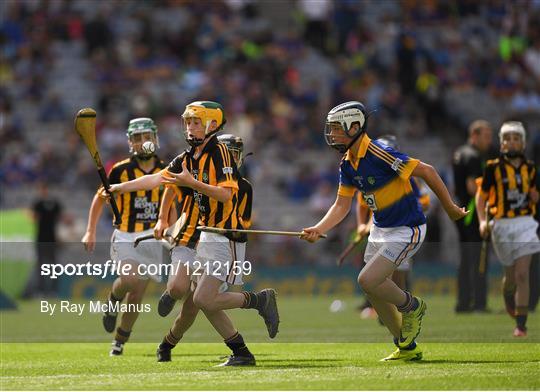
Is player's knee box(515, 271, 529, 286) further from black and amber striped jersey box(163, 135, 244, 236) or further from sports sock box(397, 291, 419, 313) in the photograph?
black and amber striped jersey box(163, 135, 244, 236)

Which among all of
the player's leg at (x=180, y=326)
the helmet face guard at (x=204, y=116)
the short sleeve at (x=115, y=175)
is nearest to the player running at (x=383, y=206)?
the helmet face guard at (x=204, y=116)

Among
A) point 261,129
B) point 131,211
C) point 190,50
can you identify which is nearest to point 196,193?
point 131,211

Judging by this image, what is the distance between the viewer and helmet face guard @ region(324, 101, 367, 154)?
11.1 meters

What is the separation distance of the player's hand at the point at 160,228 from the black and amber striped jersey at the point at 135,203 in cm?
110

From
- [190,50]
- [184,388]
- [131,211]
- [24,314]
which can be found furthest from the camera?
[190,50]

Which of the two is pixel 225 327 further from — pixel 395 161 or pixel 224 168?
pixel 395 161

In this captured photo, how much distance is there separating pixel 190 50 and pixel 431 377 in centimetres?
2059

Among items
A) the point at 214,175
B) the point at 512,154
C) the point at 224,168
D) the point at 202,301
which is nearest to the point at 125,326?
the point at 202,301

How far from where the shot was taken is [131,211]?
517 inches

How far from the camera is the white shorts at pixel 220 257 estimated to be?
1116cm

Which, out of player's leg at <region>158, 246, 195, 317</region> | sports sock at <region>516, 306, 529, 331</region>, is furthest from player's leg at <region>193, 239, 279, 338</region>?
sports sock at <region>516, 306, 529, 331</region>

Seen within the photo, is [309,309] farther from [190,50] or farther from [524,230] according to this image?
[190,50]

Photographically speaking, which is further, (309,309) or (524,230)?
(309,309)

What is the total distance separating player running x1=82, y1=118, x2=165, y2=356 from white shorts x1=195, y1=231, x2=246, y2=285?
5.79ft
